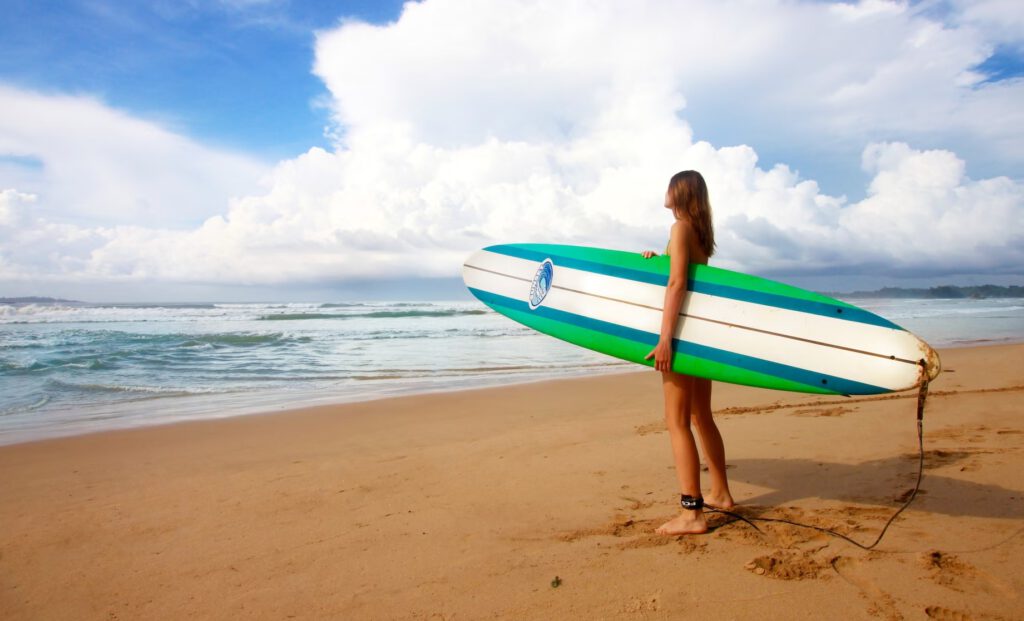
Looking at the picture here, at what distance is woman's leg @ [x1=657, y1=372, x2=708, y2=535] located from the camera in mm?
2385

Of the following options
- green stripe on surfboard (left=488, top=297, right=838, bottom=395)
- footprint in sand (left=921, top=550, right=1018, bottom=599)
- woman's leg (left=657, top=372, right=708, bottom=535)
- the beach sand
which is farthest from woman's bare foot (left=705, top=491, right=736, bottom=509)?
footprint in sand (left=921, top=550, right=1018, bottom=599)

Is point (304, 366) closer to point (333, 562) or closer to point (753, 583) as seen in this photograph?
point (333, 562)

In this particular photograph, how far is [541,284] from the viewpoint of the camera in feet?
12.9

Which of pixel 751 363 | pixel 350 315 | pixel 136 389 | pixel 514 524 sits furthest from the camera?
pixel 350 315

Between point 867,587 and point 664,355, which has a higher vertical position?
point 664,355

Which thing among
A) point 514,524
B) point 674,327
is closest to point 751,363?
point 674,327

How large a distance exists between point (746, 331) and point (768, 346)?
133 mm

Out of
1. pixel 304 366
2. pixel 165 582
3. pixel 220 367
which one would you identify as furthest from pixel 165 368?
pixel 165 582

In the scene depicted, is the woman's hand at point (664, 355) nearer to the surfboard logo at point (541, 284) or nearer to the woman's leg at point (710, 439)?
the woman's leg at point (710, 439)

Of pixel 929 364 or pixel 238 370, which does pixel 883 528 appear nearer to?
pixel 929 364

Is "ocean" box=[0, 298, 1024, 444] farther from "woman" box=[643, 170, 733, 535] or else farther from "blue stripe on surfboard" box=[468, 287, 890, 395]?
"woman" box=[643, 170, 733, 535]

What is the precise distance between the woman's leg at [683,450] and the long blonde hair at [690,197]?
0.69 m

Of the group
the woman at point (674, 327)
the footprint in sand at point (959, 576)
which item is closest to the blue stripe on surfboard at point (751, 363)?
the woman at point (674, 327)

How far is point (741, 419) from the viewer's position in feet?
15.8
